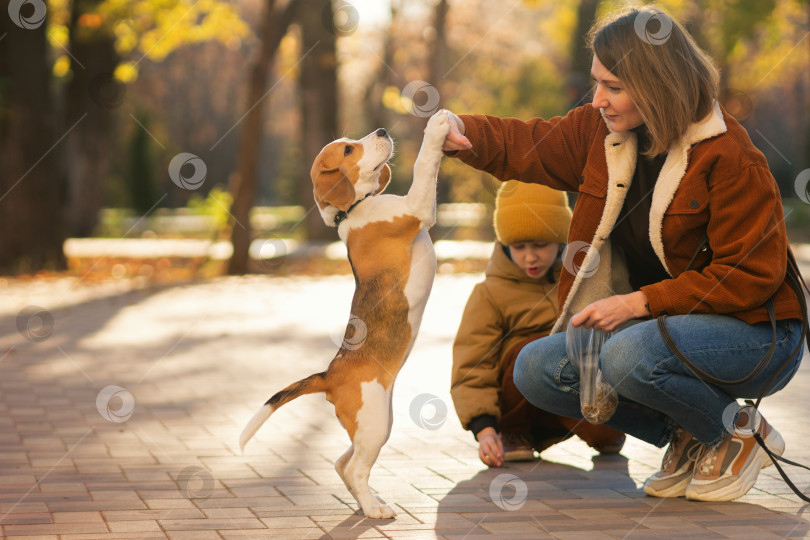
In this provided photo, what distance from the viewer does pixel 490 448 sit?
15.3 ft

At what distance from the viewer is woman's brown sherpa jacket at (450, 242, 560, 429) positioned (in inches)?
190

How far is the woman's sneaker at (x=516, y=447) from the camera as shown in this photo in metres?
4.86

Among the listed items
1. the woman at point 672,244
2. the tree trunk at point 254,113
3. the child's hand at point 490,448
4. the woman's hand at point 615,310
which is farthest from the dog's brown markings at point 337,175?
the tree trunk at point 254,113

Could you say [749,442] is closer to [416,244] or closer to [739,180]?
[739,180]

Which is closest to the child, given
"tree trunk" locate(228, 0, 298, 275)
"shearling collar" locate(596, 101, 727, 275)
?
"shearling collar" locate(596, 101, 727, 275)

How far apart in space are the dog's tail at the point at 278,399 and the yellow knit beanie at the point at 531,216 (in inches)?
58.9

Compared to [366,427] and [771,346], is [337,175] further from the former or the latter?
[771,346]

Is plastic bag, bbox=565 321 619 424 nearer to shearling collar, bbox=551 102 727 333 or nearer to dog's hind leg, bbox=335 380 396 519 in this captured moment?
shearling collar, bbox=551 102 727 333

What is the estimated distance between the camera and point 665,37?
3.93 metres

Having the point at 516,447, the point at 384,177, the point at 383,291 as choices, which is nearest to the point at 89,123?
the point at 516,447

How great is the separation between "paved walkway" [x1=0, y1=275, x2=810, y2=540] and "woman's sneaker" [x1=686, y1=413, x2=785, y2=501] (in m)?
0.07

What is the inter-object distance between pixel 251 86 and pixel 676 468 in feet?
38.7

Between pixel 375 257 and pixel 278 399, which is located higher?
pixel 375 257

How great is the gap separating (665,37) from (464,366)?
1.84 metres
